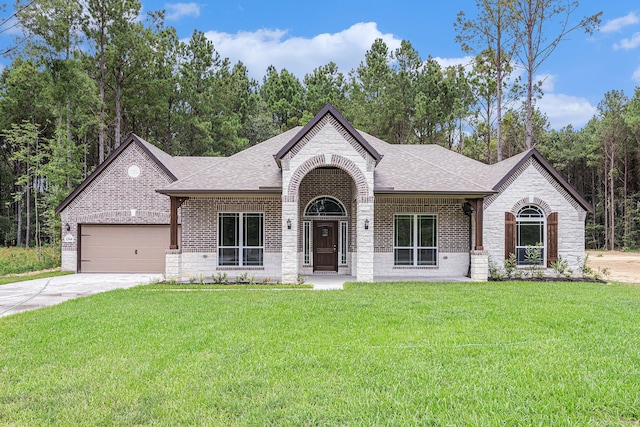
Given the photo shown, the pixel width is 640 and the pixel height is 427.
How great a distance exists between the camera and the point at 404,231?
567 inches

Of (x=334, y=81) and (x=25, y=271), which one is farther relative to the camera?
(x=334, y=81)

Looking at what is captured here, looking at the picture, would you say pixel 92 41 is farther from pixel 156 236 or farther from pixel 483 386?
pixel 483 386

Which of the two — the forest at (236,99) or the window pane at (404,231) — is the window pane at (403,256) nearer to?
the window pane at (404,231)

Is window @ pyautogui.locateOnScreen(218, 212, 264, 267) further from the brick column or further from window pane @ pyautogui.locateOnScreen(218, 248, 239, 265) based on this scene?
the brick column

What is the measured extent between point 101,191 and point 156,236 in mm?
2899

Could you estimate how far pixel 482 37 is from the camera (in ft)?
73.5

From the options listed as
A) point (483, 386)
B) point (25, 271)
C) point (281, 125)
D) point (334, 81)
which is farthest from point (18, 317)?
point (334, 81)

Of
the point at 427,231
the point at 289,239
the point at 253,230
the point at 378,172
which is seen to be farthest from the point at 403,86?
the point at 289,239

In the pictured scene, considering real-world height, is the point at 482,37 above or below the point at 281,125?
above

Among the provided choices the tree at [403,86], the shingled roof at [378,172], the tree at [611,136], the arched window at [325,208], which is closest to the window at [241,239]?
the shingled roof at [378,172]

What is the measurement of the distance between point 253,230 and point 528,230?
1012cm

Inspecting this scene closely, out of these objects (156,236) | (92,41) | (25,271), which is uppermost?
(92,41)

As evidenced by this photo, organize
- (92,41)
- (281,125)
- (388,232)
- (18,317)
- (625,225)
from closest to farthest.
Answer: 1. (18,317)
2. (388,232)
3. (92,41)
4. (281,125)
5. (625,225)

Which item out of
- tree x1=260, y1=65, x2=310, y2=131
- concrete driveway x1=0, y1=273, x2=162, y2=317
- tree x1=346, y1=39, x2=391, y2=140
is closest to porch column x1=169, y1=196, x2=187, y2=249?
concrete driveway x1=0, y1=273, x2=162, y2=317
